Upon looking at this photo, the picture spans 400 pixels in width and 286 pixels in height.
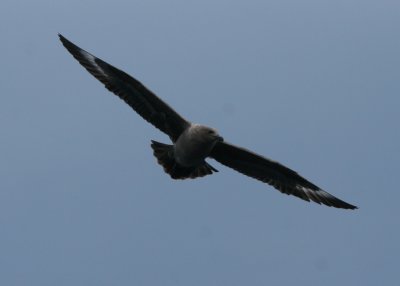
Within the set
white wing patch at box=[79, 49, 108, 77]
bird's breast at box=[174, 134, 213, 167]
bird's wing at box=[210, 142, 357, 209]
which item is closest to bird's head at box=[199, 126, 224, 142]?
bird's breast at box=[174, 134, 213, 167]

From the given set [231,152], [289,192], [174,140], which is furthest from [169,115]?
[289,192]

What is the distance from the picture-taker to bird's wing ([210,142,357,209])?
13445 millimetres

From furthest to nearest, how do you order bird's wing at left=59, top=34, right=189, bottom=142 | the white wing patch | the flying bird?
the white wing patch → bird's wing at left=59, top=34, right=189, bottom=142 → the flying bird

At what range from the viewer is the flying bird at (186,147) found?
12.7 meters

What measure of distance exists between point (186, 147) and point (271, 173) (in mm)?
1793

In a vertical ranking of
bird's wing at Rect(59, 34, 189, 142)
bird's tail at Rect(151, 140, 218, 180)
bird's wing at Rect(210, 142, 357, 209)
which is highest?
bird's wing at Rect(210, 142, 357, 209)

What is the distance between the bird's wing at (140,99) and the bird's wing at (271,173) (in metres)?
0.84

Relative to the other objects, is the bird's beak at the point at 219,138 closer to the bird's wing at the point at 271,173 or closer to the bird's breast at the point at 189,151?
the bird's breast at the point at 189,151

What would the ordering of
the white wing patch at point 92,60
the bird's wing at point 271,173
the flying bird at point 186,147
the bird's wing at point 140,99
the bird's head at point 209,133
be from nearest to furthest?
the bird's head at point 209,133, the flying bird at point 186,147, the bird's wing at point 140,99, the white wing patch at point 92,60, the bird's wing at point 271,173

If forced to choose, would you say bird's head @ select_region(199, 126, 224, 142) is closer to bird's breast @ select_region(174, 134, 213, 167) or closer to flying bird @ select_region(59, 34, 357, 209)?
flying bird @ select_region(59, 34, 357, 209)

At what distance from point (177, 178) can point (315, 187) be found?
93.1 inches

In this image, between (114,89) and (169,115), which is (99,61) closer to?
(114,89)

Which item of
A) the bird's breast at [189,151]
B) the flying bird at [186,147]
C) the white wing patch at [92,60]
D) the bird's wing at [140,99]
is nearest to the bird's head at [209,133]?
the flying bird at [186,147]

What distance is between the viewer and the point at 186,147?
41.5ft
